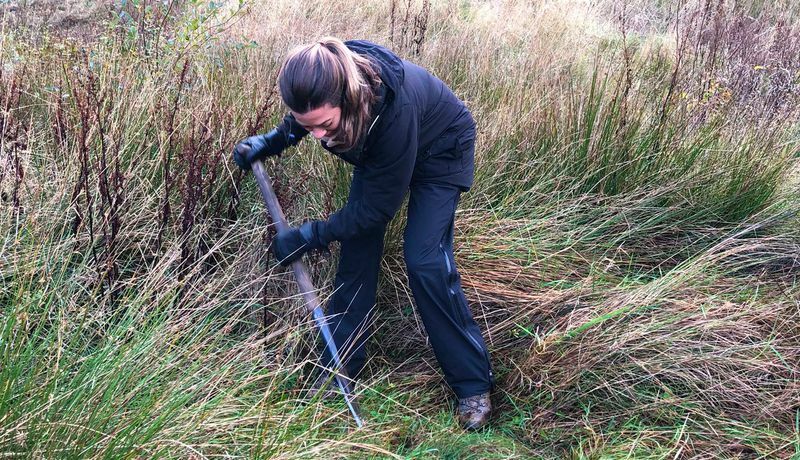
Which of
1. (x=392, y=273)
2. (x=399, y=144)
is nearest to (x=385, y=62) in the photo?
(x=399, y=144)

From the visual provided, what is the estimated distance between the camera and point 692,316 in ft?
9.37

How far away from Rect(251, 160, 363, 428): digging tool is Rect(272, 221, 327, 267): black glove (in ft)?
0.17

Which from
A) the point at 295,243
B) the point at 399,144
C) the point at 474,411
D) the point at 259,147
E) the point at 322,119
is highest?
the point at 322,119

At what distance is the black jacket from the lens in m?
2.42

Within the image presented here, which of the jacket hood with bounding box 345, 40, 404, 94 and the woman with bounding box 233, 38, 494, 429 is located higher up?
the jacket hood with bounding box 345, 40, 404, 94

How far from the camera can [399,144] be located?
7.93 feet

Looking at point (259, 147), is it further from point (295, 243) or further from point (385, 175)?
point (385, 175)

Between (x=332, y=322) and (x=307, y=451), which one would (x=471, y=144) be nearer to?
(x=332, y=322)

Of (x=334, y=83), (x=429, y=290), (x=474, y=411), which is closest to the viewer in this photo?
(x=334, y=83)

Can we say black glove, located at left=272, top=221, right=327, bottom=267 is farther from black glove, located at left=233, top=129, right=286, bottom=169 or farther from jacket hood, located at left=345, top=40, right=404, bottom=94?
jacket hood, located at left=345, top=40, right=404, bottom=94

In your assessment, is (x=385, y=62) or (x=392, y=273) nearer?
(x=385, y=62)

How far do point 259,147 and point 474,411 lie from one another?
1455 millimetres

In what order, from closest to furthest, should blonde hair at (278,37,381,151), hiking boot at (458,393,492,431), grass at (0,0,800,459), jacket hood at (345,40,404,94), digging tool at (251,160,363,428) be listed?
grass at (0,0,800,459) < blonde hair at (278,37,381,151) < jacket hood at (345,40,404,94) < digging tool at (251,160,363,428) < hiking boot at (458,393,492,431)

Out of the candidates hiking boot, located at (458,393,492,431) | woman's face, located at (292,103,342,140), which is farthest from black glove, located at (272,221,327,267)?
hiking boot, located at (458,393,492,431)
